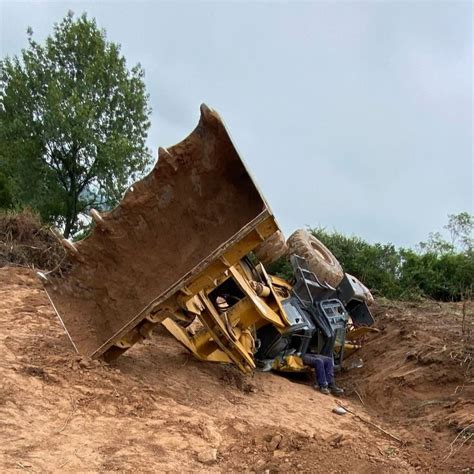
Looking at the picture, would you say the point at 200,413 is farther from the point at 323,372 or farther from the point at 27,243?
the point at 27,243

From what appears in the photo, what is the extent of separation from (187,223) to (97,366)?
171 centimetres

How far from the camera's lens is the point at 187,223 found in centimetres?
554

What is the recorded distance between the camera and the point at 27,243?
11062 millimetres

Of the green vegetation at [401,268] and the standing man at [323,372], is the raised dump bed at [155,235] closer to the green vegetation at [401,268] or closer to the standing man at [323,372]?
the standing man at [323,372]

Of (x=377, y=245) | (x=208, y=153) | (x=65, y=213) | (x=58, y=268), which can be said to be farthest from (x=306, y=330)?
(x=65, y=213)

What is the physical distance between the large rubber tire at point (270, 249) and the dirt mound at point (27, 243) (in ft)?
17.3

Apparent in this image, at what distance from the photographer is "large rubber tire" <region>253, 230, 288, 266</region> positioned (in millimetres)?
6711

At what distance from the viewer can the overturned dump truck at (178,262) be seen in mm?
4840

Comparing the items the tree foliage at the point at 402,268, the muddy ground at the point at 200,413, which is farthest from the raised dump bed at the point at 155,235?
the tree foliage at the point at 402,268

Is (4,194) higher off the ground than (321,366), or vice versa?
(4,194)

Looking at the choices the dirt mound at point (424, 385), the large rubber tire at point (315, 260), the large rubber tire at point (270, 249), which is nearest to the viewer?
the dirt mound at point (424, 385)

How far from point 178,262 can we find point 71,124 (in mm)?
13776

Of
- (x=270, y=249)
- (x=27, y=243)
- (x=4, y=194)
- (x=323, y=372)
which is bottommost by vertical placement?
(x=323, y=372)

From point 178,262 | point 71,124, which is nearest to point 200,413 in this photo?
point 178,262
